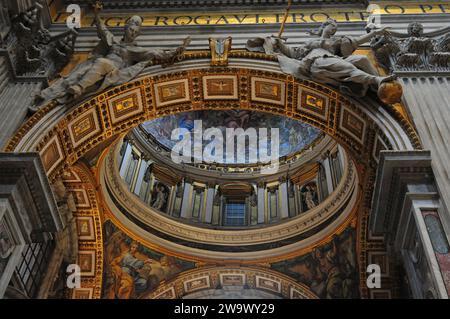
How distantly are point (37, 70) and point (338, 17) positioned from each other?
5.92 meters

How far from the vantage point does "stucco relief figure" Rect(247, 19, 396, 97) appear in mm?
8773

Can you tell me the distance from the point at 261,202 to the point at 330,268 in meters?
3.36

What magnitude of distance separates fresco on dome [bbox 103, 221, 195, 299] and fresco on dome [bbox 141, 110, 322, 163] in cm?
407

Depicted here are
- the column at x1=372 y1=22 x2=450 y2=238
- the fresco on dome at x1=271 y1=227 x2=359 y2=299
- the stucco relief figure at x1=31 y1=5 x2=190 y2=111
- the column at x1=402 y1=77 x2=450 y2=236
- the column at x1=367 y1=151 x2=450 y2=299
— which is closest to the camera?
the column at x1=367 y1=151 x2=450 y2=299

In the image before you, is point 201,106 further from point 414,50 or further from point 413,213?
→ point 413,213

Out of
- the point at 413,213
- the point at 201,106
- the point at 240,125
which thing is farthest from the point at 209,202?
the point at 413,213

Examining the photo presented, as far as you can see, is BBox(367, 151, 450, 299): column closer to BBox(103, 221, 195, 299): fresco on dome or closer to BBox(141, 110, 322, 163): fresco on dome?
BBox(103, 221, 195, 299): fresco on dome

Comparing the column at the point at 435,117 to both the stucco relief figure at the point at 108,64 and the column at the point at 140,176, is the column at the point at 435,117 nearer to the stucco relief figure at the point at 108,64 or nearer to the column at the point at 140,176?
the stucco relief figure at the point at 108,64

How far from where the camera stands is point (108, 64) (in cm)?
950

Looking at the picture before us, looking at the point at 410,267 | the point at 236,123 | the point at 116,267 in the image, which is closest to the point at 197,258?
the point at 116,267

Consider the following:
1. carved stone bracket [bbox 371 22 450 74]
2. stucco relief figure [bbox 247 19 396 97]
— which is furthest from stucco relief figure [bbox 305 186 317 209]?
carved stone bracket [bbox 371 22 450 74]

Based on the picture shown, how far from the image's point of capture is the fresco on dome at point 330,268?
12.9 metres

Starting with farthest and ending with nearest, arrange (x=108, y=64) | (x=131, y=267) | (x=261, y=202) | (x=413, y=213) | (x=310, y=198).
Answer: (x=261, y=202) < (x=310, y=198) < (x=131, y=267) < (x=108, y=64) < (x=413, y=213)

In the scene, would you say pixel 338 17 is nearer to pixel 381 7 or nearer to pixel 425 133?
pixel 381 7
